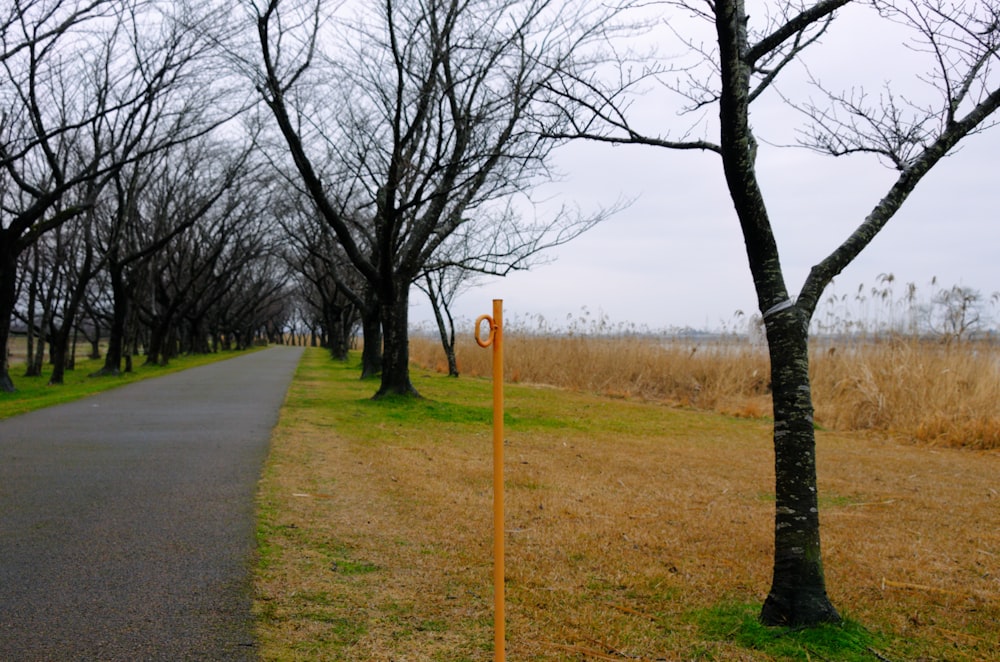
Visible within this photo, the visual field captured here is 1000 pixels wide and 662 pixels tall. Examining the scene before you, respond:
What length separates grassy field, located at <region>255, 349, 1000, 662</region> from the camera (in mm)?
4227

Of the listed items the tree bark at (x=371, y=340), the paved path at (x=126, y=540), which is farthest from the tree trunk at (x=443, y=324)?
the paved path at (x=126, y=540)

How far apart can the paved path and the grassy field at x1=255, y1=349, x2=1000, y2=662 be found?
0.86 feet

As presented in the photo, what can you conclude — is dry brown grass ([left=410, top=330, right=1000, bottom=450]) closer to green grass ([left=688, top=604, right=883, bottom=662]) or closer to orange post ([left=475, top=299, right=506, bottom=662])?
green grass ([left=688, top=604, right=883, bottom=662])

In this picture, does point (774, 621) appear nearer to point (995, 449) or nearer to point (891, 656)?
point (891, 656)

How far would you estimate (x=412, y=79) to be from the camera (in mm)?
14656

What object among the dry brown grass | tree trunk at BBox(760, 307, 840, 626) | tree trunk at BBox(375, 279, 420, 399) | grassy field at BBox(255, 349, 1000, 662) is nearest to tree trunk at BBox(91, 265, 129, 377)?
the dry brown grass

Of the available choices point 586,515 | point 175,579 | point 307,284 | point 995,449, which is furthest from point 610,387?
point 307,284

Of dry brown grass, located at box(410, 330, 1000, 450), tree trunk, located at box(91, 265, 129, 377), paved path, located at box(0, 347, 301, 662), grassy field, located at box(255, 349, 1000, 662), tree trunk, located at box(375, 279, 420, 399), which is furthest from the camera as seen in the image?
tree trunk, located at box(91, 265, 129, 377)

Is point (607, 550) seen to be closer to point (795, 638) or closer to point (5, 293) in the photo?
point (795, 638)

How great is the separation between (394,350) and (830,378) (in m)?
7.71

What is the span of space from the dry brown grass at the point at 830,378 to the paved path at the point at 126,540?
27.9ft

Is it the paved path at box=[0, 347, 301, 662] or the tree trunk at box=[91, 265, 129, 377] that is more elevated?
the tree trunk at box=[91, 265, 129, 377]

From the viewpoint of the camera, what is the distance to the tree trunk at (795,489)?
170 inches

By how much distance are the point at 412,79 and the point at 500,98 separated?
1.78m
